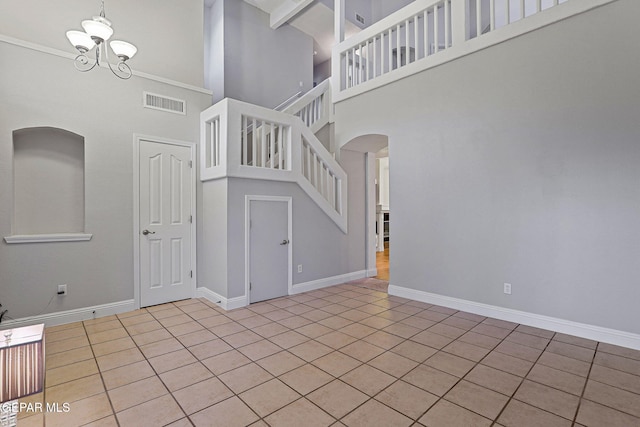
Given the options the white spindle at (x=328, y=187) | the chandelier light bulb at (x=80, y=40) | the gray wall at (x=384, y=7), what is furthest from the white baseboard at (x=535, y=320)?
the gray wall at (x=384, y=7)

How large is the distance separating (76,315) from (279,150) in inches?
131

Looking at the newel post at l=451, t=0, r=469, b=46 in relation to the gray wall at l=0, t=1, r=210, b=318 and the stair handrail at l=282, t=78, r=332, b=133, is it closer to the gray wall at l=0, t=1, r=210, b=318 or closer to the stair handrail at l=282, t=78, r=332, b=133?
the stair handrail at l=282, t=78, r=332, b=133

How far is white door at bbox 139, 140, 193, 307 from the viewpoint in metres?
4.23

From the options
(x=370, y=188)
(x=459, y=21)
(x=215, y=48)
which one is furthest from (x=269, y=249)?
(x=215, y=48)

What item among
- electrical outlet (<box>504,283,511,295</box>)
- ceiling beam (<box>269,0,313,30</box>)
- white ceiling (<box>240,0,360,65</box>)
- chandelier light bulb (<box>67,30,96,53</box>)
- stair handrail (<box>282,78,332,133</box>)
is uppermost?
white ceiling (<box>240,0,360,65</box>)

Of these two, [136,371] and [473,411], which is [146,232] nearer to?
[136,371]

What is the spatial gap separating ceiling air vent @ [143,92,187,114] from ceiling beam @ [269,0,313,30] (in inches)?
157

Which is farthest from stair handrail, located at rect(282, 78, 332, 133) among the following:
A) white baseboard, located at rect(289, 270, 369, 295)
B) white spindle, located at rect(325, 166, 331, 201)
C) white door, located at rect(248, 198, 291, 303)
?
white baseboard, located at rect(289, 270, 369, 295)

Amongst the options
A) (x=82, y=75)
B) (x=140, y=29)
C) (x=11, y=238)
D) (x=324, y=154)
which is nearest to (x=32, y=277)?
(x=11, y=238)

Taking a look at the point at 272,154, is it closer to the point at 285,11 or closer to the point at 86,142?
the point at 86,142

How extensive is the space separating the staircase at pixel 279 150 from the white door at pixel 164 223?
38 cm

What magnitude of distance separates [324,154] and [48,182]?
3.76 meters

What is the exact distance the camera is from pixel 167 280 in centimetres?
442

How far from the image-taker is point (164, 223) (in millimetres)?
4387
